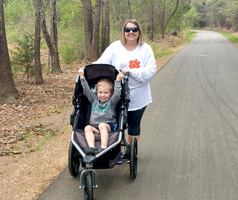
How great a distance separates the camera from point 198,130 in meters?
6.09

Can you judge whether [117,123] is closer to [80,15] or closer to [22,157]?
[22,157]

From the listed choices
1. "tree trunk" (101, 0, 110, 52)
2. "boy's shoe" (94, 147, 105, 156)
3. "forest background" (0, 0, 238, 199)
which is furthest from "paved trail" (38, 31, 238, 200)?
"tree trunk" (101, 0, 110, 52)

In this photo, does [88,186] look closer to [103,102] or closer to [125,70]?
[103,102]

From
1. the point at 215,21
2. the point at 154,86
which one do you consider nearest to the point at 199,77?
the point at 154,86

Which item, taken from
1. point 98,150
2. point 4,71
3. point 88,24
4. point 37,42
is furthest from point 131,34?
point 88,24

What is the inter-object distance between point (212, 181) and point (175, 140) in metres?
1.63

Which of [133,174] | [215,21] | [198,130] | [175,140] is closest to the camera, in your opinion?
[133,174]

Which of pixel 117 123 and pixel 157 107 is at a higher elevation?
pixel 117 123

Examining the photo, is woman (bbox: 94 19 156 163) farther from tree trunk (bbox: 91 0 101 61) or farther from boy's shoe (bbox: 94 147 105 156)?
tree trunk (bbox: 91 0 101 61)

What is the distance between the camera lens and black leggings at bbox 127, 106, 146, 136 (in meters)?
4.21

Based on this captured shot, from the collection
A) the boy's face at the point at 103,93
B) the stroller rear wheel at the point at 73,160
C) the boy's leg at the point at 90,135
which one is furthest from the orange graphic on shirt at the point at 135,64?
the stroller rear wheel at the point at 73,160

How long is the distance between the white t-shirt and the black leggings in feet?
0.31

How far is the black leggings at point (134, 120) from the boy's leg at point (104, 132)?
51cm

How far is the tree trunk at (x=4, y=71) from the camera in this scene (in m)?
7.64
